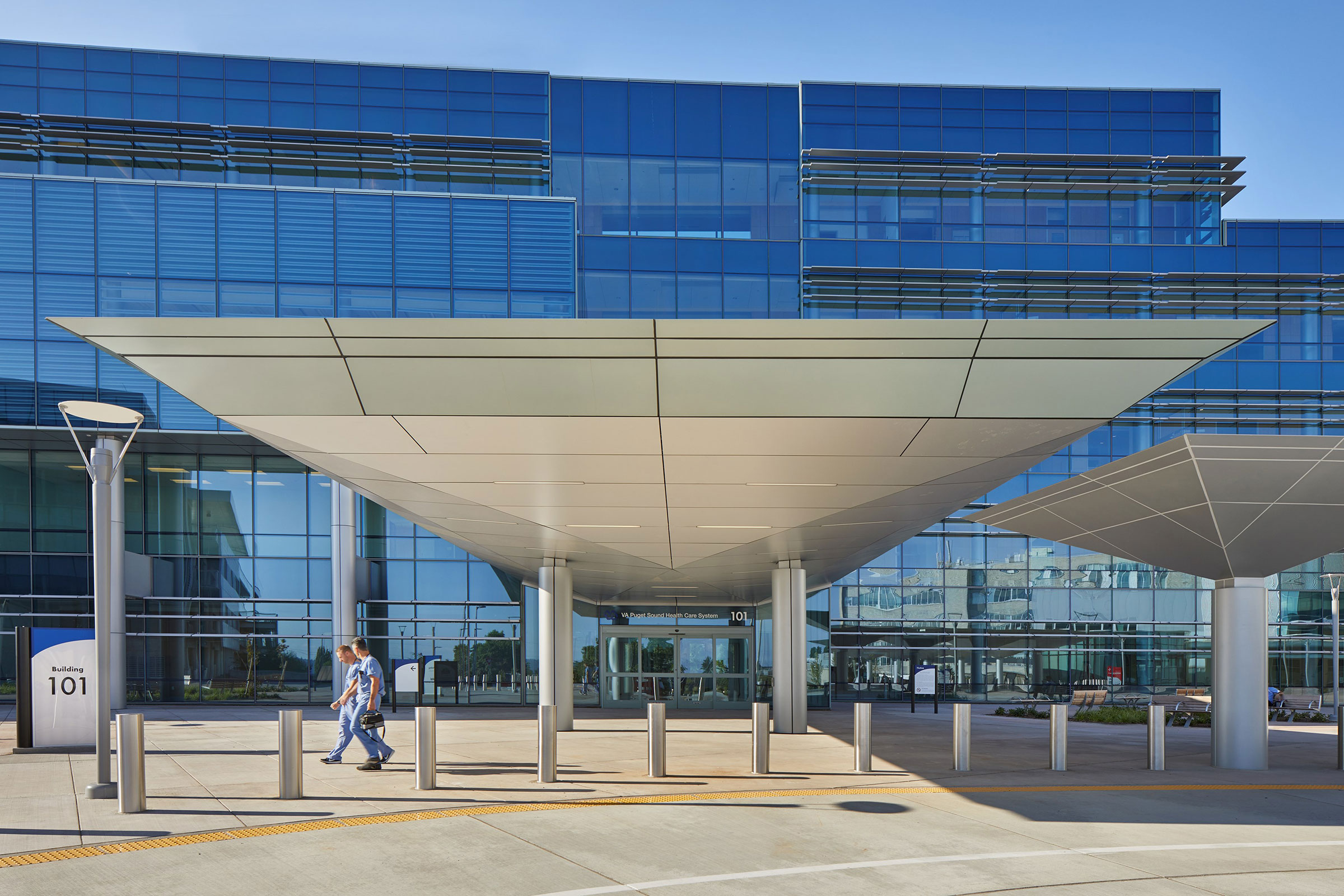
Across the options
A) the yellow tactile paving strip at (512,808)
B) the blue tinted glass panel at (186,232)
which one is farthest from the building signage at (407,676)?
the yellow tactile paving strip at (512,808)

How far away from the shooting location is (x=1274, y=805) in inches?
450

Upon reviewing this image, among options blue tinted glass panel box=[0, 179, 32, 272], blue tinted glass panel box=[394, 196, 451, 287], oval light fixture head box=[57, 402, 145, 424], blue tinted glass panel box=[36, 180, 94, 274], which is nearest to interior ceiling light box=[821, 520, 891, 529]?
oval light fixture head box=[57, 402, 145, 424]

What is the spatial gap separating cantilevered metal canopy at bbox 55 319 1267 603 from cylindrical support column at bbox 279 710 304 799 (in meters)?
2.81

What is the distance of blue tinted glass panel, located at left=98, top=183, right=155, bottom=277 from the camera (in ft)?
93.8

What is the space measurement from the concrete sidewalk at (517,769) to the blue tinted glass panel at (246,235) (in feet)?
42.4

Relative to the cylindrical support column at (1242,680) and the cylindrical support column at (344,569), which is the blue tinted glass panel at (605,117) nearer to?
the cylindrical support column at (344,569)

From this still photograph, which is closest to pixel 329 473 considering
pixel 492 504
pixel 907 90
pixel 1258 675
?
pixel 492 504

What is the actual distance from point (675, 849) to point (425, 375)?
441 centimetres

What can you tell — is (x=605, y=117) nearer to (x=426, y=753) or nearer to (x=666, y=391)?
(x=426, y=753)

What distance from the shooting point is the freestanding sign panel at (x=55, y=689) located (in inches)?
578

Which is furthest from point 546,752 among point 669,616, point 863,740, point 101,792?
point 669,616

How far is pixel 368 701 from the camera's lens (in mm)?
12578

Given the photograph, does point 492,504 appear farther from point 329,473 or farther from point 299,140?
point 299,140

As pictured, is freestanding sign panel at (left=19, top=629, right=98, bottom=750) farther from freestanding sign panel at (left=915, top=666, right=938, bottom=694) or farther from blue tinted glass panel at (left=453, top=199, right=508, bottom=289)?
freestanding sign panel at (left=915, top=666, right=938, bottom=694)
